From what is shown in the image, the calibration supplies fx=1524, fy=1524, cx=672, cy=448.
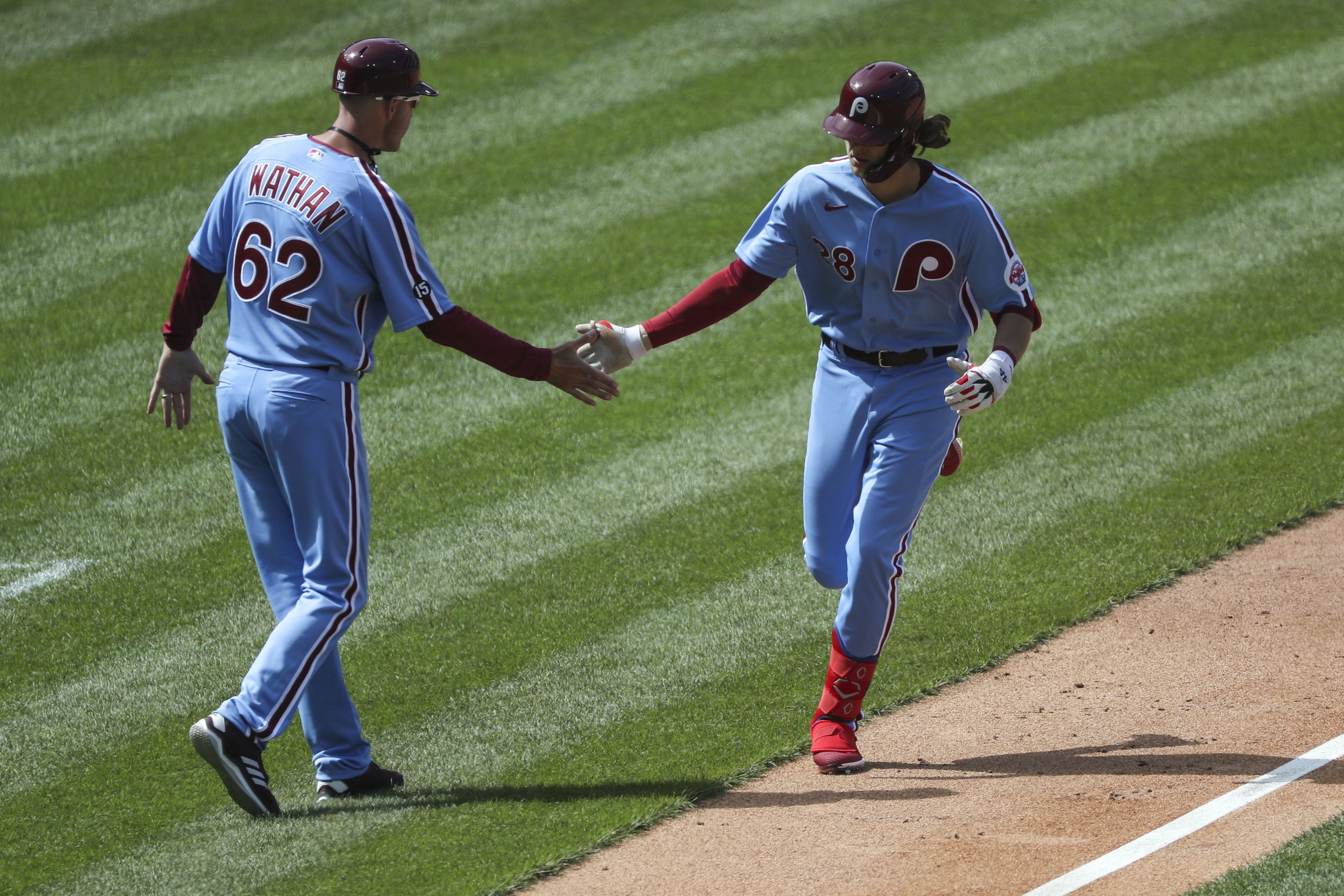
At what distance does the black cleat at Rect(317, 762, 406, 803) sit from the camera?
14.9 feet

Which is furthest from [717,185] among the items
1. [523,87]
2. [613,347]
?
[613,347]

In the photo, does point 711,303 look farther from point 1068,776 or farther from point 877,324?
point 1068,776

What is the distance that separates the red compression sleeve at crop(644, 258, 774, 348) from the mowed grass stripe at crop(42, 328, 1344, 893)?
4.03 feet

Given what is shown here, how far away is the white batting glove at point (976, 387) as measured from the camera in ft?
14.2

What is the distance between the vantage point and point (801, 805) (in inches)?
175

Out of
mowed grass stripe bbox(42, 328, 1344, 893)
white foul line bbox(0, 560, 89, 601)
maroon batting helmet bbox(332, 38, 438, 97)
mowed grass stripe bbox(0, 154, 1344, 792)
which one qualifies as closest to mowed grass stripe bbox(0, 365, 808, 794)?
mowed grass stripe bbox(0, 154, 1344, 792)

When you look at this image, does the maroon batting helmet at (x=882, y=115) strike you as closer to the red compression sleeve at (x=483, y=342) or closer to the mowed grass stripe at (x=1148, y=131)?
the red compression sleeve at (x=483, y=342)

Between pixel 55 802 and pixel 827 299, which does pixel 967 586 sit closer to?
pixel 827 299

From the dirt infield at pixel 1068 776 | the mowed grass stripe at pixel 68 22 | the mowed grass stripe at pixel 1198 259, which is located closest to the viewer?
the dirt infield at pixel 1068 776

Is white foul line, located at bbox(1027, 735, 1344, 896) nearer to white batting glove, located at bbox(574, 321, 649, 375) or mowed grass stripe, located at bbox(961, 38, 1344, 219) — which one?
white batting glove, located at bbox(574, 321, 649, 375)

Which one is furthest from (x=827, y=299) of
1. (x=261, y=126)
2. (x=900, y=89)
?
(x=261, y=126)

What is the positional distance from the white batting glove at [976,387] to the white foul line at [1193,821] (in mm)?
1242

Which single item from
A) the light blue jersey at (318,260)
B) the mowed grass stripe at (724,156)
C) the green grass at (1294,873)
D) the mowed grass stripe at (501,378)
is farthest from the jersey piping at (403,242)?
the mowed grass stripe at (724,156)

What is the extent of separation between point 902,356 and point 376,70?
176 centimetres
